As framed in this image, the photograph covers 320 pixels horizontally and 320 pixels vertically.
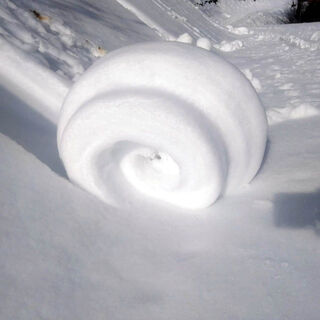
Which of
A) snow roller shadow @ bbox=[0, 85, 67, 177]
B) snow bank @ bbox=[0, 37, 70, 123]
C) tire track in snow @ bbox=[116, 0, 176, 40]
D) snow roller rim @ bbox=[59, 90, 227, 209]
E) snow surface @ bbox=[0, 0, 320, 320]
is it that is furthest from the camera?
tire track in snow @ bbox=[116, 0, 176, 40]

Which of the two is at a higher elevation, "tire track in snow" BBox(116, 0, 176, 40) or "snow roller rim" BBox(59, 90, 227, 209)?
"snow roller rim" BBox(59, 90, 227, 209)

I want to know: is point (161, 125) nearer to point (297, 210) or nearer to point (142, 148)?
point (142, 148)

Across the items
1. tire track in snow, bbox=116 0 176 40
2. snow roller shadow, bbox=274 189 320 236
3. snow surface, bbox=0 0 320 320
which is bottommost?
tire track in snow, bbox=116 0 176 40

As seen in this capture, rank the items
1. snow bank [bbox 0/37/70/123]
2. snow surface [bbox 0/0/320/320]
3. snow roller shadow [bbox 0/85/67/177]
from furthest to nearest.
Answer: snow bank [bbox 0/37/70/123] → snow roller shadow [bbox 0/85/67/177] → snow surface [bbox 0/0/320/320]

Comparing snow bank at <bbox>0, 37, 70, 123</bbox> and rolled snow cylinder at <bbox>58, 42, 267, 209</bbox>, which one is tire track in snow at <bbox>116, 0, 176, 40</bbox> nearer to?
snow bank at <bbox>0, 37, 70, 123</bbox>

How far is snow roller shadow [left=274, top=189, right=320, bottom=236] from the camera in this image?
3.98 ft

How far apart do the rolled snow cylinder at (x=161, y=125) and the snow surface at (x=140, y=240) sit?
86 mm

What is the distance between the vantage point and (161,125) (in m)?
1.13

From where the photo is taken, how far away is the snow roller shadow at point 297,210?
1214 millimetres

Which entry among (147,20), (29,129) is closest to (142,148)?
(29,129)

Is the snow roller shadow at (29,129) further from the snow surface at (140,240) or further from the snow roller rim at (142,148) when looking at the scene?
the snow roller rim at (142,148)

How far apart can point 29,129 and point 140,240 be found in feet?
2.46

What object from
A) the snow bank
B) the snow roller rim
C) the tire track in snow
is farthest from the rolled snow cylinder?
the tire track in snow

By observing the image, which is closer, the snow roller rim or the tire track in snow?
the snow roller rim
